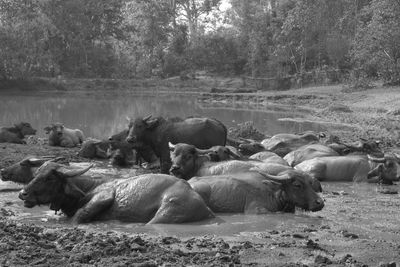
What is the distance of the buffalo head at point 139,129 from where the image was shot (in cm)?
1340

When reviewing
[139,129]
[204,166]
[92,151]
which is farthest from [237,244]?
[92,151]

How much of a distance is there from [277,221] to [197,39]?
57819 mm

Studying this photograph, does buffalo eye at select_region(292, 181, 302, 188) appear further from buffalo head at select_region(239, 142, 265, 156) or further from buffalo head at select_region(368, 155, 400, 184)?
buffalo head at select_region(239, 142, 265, 156)

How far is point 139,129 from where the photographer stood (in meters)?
13.5

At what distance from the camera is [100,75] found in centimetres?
5897

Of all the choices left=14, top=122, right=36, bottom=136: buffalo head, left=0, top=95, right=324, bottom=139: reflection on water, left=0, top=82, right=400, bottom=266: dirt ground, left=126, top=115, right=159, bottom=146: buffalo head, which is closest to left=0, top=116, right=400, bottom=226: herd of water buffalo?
left=126, top=115, right=159, bottom=146: buffalo head

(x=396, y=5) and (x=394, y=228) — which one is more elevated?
(x=396, y=5)

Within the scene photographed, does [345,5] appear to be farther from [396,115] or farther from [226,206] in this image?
[226,206]

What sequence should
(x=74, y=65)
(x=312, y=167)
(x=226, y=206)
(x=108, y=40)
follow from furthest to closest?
(x=108, y=40) → (x=74, y=65) → (x=312, y=167) → (x=226, y=206)

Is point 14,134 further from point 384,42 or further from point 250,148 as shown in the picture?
point 384,42

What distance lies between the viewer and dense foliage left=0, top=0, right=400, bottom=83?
42.2 metres

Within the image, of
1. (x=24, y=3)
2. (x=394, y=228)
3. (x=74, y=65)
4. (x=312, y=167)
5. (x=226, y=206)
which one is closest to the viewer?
(x=394, y=228)

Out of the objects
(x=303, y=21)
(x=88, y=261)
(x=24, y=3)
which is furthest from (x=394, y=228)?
(x=24, y=3)

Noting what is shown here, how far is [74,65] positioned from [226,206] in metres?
50.2
